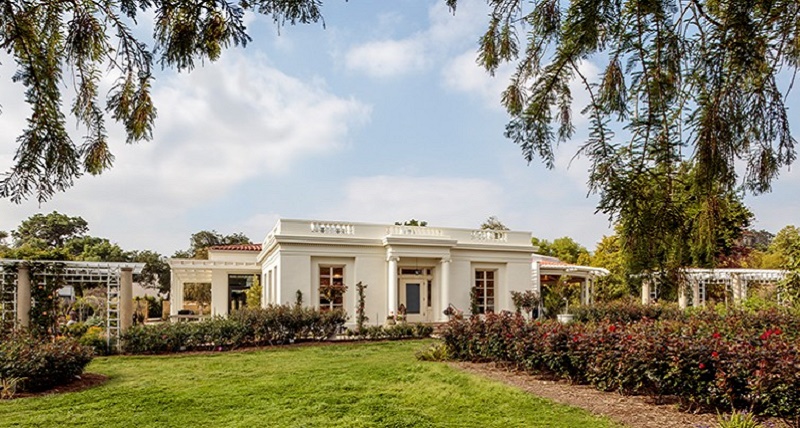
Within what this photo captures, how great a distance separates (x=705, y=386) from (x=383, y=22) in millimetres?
5694

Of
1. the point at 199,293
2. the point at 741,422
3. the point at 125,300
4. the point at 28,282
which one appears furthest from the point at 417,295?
the point at 199,293

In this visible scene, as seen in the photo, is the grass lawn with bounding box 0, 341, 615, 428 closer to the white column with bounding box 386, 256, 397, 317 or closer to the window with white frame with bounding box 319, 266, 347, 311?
the window with white frame with bounding box 319, 266, 347, 311

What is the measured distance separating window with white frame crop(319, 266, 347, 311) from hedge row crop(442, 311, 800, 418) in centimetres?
1070

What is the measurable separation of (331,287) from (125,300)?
24.7 feet

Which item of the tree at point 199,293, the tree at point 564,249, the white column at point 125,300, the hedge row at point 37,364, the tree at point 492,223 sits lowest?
the tree at point 199,293

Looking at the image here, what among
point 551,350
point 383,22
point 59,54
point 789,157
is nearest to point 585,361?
point 551,350

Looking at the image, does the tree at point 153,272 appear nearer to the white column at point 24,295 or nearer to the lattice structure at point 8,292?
the lattice structure at point 8,292

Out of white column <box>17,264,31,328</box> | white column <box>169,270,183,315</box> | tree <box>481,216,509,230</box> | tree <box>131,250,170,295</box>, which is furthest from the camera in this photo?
tree <box>131,250,170,295</box>

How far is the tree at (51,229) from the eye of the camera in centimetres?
4388

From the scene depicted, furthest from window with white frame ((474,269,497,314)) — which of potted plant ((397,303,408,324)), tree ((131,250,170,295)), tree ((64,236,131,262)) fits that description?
tree ((131,250,170,295))

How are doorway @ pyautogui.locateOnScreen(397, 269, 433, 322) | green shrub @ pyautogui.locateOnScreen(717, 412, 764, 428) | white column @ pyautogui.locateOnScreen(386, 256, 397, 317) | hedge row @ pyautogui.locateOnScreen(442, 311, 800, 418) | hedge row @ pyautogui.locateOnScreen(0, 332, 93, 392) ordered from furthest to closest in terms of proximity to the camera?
doorway @ pyautogui.locateOnScreen(397, 269, 433, 322)
white column @ pyautogui.locateOnScreen(386, 256, 397, 317)
hedge row @ pyautogui.locateOnScreen(0, 332, 93, 392)
hedge row @ pyautogui.locateOnScreen(442, 311, 800, 418)
green shrub @ pyautogui.locateOnScreen(717, 412, 764, 428)

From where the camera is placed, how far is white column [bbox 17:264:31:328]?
41.8 feet

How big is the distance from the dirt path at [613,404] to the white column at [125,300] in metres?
9.51

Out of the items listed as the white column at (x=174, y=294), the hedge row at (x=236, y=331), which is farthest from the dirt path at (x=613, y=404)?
the white column at (x=174, y=294)
